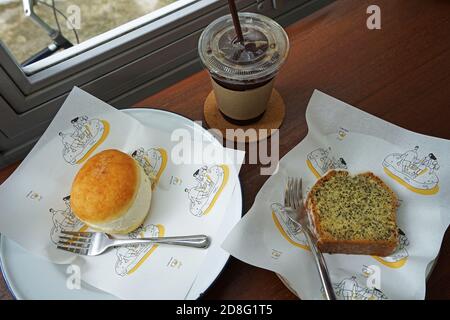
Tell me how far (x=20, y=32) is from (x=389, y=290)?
91cm

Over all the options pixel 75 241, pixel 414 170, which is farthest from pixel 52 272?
pixel 414 170

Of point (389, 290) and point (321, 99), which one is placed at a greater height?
point (321, 99)

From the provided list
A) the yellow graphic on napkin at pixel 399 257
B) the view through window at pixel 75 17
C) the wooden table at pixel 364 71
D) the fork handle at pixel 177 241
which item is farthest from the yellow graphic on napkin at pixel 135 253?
the view through window at pixel 75 17

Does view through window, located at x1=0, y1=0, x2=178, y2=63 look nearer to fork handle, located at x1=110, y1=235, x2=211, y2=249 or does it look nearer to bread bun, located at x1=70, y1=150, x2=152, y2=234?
bread bun, located at x1=70, y1=150, x2=152, y2=234

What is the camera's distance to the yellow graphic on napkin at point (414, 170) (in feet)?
2.14

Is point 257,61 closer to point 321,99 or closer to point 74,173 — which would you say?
point 321,99

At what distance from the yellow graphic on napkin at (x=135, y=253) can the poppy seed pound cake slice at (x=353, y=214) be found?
29cm

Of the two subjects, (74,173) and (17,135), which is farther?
(17,135)

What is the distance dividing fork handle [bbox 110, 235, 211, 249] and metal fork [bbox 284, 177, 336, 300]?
156 mm

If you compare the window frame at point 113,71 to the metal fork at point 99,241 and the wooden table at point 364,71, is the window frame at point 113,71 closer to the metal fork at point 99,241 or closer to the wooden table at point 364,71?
the wooden table at point 364,71
